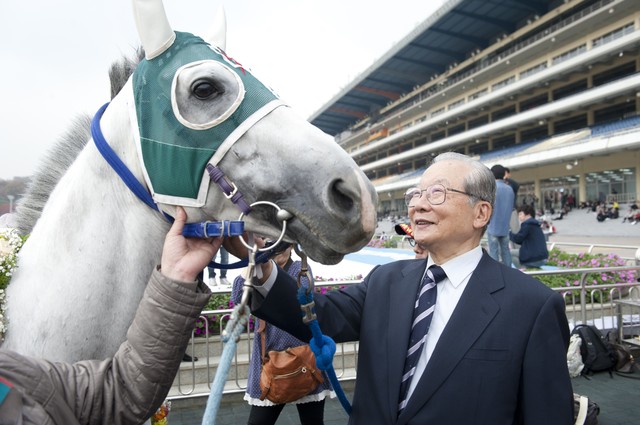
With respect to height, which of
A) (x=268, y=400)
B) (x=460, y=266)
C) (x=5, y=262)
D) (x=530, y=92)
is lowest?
(x=268, y=400)

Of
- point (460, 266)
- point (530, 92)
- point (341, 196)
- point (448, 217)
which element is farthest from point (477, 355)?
point (530, 92)

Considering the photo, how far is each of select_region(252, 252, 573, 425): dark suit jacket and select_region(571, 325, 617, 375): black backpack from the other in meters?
4.41

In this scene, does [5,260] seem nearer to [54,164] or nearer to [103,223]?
[103,223]

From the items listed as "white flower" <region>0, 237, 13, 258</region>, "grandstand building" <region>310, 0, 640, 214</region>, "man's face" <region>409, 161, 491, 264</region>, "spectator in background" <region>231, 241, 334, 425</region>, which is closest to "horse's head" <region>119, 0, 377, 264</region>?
"white flower" <region>0, 237, 13, 258</region>

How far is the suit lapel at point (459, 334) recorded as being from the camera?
5.14ft

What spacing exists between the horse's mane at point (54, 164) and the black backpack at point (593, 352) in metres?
5.74

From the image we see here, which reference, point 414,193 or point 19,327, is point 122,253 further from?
point 414,193

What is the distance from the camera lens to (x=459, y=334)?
1.62 m

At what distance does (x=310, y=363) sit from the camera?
2990mm

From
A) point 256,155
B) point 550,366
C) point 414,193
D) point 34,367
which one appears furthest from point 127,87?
point 550,366

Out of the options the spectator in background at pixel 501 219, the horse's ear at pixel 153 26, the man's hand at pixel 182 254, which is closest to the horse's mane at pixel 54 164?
the horse's ear at pixel 153 26

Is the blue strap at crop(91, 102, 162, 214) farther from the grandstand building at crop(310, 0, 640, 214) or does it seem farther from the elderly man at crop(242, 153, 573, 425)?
the grandstand building at crop(310, 0, 640, 214)

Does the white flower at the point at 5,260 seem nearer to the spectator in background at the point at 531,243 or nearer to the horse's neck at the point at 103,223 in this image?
the horse's neck at the point at 103,223

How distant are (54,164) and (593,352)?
601cm
